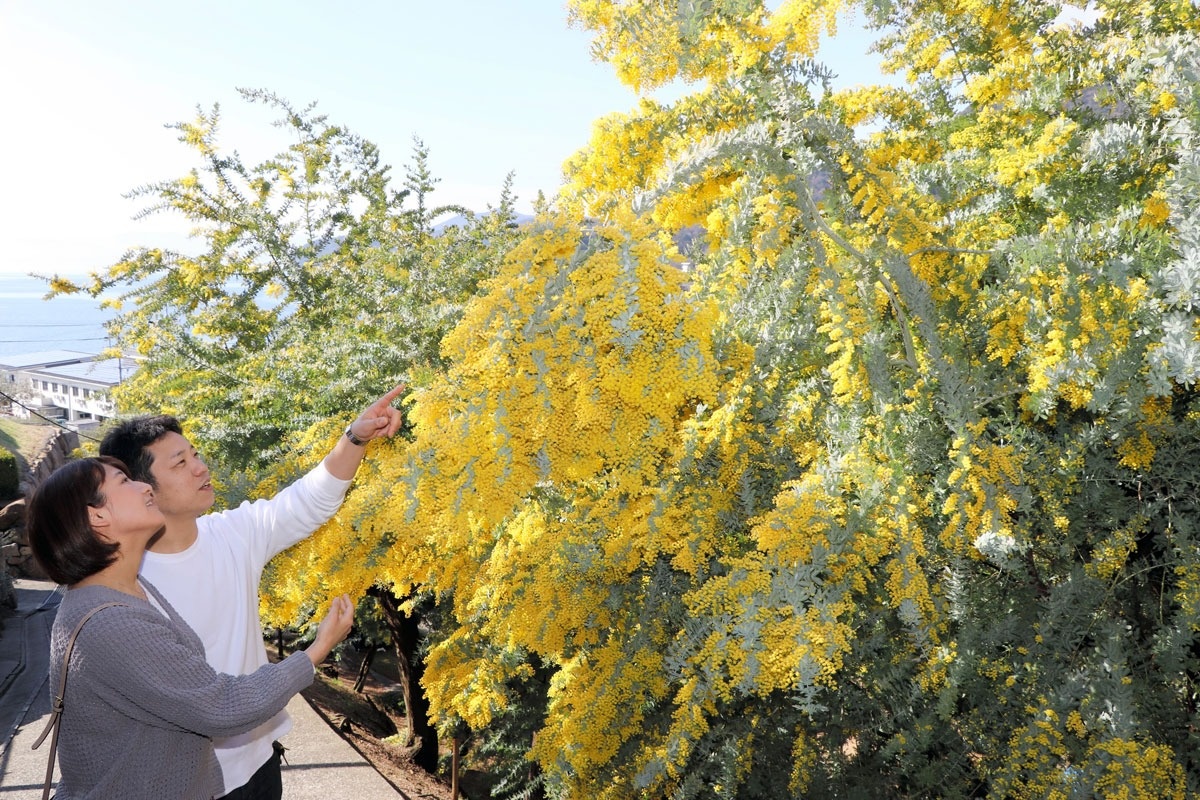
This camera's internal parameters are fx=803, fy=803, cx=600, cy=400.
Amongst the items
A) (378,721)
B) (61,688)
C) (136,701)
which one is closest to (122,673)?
(136,701)

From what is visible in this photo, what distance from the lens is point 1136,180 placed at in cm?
311

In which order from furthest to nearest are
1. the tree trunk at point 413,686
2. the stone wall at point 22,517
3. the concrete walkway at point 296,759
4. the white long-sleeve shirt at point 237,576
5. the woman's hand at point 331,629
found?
1. the stone wall at point 22,517
2. the tree trunk at point 413,686
3. the concrete walkway at point 296,759
4. the white long-sleeve shirt at point 237,576
5. the woman's hand at point 331,629

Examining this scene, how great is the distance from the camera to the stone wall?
11.8 m

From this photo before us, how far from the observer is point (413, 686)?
727 centimetres

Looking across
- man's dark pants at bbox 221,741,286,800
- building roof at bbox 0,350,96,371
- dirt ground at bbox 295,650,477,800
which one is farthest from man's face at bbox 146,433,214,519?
building roof at bbox 0,350,96,371

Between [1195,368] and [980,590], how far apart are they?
1324 millimetres

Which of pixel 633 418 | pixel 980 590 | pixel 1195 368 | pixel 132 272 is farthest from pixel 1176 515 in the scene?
pixel 132 272

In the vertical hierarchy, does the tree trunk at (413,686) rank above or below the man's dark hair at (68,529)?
below

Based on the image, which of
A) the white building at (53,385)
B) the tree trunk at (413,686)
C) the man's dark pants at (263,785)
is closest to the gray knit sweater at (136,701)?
the man's dark pants at (263,785)

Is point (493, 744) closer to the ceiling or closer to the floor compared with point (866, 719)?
closer to the floor

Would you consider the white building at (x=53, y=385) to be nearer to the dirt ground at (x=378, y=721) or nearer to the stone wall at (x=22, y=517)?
the stone wall at (x=22, y=517)

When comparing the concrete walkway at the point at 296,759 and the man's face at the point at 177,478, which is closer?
the man's face at the point at 177,478

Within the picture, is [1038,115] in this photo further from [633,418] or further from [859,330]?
[633,418]

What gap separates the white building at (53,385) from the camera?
1189 centimetres
